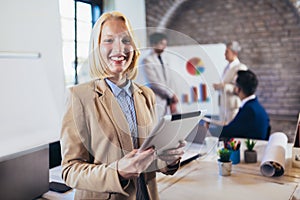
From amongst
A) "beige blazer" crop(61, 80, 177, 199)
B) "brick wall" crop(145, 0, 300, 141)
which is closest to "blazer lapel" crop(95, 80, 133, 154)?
"beige blazer" crop(61, 80, 177, 199)

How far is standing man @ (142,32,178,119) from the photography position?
1.02 m

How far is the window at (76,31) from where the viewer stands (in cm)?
98

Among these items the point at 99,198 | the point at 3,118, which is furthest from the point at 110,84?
the point at 3,118

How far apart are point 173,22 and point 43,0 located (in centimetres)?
291

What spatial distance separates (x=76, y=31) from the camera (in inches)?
43.5

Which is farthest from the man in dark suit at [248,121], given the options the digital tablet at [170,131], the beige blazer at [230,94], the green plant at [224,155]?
the digital tablet at [170,131]

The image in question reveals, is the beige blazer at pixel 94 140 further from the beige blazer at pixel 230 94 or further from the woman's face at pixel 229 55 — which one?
the woman's face at pixel 229 55

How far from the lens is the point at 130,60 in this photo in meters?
0.89

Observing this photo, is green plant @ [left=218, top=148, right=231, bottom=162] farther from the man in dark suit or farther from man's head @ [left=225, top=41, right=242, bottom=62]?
man's head @ [left=225, top=41, right=242, bottom=62]

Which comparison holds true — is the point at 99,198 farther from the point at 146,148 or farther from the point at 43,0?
the point at 43,0

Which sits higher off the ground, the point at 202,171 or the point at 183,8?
the point at 183,8

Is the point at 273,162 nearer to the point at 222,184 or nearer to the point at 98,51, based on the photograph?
the point at 222,184

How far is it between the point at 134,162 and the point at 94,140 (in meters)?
0.12

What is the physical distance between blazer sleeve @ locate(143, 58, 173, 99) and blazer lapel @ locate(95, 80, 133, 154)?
6.7 inches
